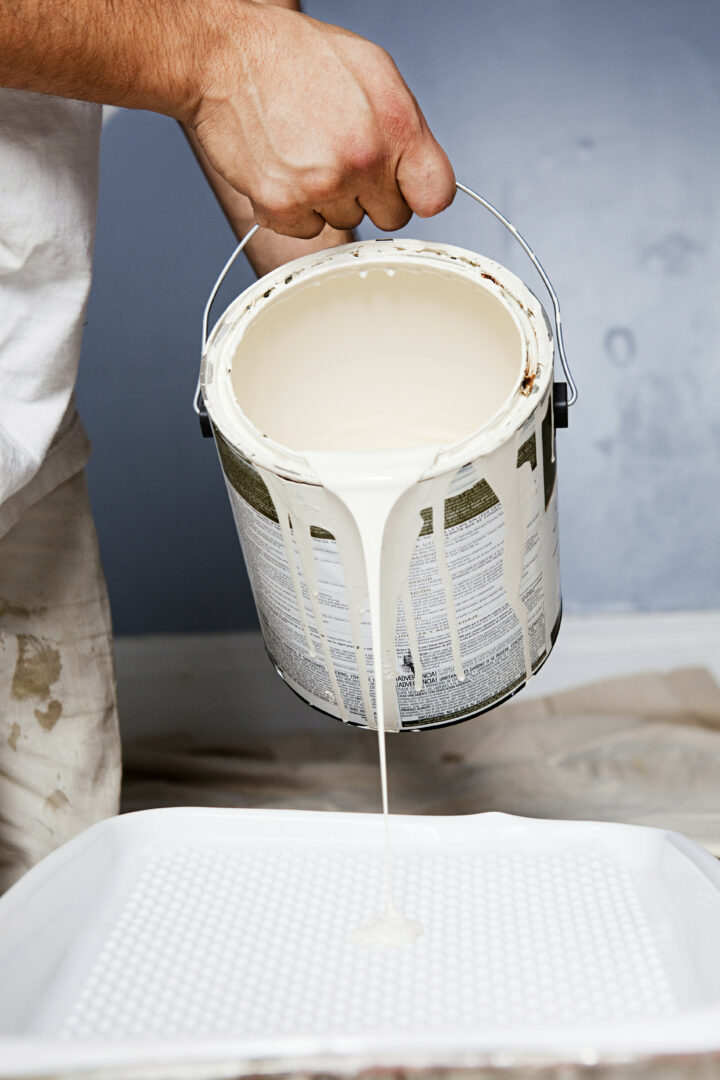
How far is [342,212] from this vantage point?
2.03 ft

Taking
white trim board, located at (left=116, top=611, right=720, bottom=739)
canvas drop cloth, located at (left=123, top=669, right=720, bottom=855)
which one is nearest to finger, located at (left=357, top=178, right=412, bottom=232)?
canvas drop cloth, located at (left=123, top=669, right=720, bottom=855)

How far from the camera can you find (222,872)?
22.3 inches

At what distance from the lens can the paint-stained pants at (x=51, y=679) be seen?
30.5 inches

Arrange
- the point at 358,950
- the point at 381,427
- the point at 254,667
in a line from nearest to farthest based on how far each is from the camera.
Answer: the point at 358,950
the point at 381,427
the point at 254,667

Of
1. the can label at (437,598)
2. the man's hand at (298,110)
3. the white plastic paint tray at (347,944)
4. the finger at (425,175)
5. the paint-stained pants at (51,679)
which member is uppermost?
the man's hand at (298,110)

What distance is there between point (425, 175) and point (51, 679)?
19.0 inches

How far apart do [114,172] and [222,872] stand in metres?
0.96

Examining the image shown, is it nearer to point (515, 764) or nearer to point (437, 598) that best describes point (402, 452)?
point (437, 598)

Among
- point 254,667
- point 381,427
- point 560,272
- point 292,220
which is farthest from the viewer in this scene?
point 254,667

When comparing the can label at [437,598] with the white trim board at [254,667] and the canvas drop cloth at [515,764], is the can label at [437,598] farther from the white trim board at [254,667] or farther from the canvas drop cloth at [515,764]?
the white trim board at [254,667]

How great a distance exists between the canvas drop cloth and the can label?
0.63 meters

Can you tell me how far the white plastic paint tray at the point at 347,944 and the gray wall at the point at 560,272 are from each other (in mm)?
853

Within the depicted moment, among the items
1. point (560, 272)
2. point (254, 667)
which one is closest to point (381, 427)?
point (560, 272)

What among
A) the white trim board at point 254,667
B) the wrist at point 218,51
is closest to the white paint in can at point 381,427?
the wrist at point 218,51
